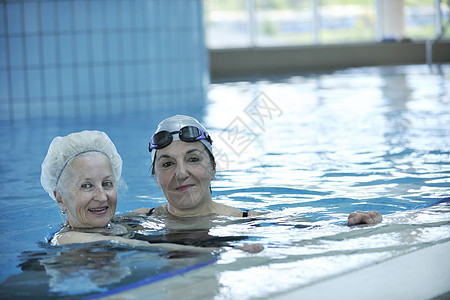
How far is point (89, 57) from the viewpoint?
35.2ft

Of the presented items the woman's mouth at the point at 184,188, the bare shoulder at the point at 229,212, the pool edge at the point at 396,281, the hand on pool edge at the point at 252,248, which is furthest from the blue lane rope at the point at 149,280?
the bare shoulder at the point at 229,212

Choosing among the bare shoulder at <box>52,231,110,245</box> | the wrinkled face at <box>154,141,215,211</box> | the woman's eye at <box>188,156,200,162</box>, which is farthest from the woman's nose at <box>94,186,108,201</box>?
the woman's eye at <box>188,156,200,162</box>

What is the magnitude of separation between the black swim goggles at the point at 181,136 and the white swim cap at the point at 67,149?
0.26 metres

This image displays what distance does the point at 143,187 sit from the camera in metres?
5.27

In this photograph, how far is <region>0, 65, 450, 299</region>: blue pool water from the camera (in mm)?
2697

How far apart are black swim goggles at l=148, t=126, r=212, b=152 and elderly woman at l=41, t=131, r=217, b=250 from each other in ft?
0.95

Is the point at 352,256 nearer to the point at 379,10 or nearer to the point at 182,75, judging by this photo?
the point at 182,75

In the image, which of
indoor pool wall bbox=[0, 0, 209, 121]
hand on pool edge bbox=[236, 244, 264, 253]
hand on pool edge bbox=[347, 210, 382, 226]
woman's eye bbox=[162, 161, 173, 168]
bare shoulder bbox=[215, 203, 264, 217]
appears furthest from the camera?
indoor pool wall bbox=[0, 0, 209, 121]

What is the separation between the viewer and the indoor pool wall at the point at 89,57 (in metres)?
10.5

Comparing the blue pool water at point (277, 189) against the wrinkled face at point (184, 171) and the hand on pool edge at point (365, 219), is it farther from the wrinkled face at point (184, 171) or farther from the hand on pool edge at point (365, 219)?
the wrinkled face at point (184, 171)

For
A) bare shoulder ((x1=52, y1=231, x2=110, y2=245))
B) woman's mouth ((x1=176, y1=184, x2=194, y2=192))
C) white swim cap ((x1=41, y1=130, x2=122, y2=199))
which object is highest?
white swim cap ((x1=41, y1=130, x2=122, y2=199))

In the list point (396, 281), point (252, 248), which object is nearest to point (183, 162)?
point (252, 248)

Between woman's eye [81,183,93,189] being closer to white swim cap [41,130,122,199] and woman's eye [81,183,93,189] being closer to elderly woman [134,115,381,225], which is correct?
white swim cap [41,130,122,199]

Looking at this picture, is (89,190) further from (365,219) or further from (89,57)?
(89,57)
